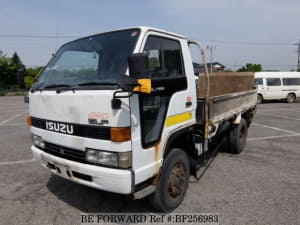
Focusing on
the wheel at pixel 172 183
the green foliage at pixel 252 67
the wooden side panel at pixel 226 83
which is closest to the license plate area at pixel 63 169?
the wheel at pixel 172 183

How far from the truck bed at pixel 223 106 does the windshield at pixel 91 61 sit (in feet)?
4.79

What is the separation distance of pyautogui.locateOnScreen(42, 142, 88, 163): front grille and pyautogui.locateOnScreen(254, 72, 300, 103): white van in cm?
1639

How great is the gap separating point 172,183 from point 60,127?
1.53m

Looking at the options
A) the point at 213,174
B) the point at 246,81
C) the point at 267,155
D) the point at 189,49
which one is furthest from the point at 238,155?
the point at 189,49

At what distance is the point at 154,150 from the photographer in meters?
2.36

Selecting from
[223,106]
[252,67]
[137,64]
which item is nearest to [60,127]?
[137,64]

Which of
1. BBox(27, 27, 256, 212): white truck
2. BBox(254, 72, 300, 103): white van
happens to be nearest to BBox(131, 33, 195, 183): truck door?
BBox(27, 27, 256, 212): white truck

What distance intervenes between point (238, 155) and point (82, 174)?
3.90 meters

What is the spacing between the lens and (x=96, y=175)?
2148 mm

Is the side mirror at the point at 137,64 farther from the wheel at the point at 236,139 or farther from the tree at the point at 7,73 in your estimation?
the tree at the point at 7,73

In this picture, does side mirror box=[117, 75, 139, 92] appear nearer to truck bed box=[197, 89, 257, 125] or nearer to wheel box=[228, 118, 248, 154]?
truck bed box=[197, 89, 257, 125]

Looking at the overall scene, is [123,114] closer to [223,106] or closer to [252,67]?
[223,106]

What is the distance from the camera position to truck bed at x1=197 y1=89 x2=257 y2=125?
3.24 metres

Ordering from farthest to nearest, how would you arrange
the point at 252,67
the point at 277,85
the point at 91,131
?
the point at 252,67, the point at 277,85, the point at 91,131
